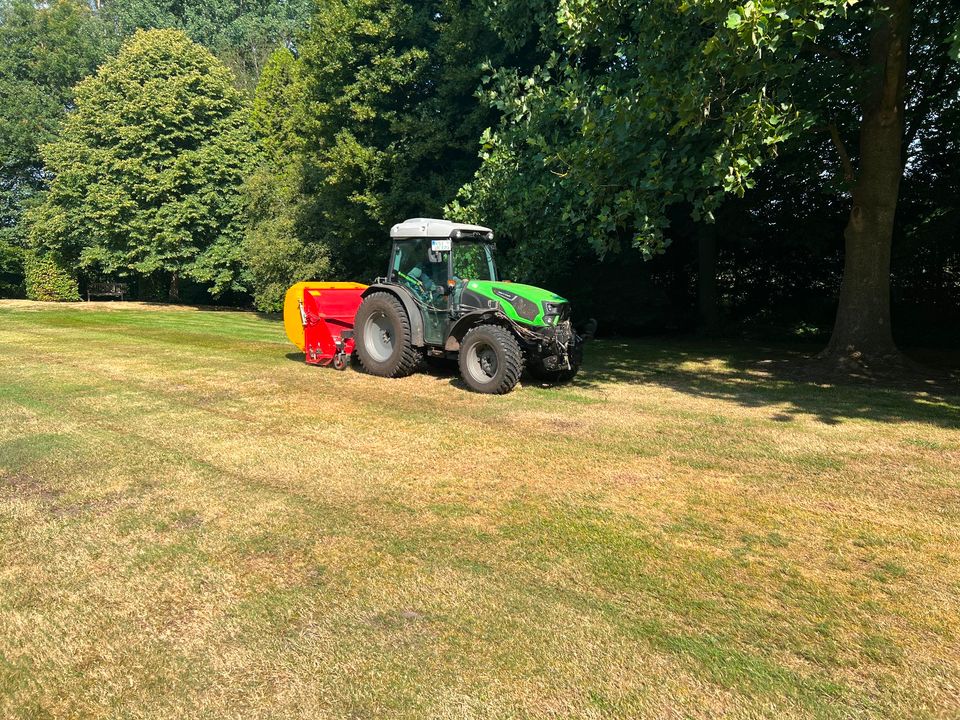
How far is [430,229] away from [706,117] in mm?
3930

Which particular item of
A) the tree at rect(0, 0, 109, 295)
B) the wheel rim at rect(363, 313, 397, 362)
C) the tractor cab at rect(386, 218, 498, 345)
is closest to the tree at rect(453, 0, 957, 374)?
the tractor cab at rect(386, 218, 498, 345)

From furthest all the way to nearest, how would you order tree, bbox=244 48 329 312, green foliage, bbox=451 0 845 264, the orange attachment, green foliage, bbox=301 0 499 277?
tree, bbox=244 48 329 312 < green foliage, bbox=301 0 499 277 < the orange attachment < green foliage, bbox=451 0 845 264

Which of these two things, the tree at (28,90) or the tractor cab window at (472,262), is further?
the tree at (28,90)

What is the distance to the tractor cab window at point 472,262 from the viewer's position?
9133 mm

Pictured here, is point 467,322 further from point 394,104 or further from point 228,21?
point 228,21

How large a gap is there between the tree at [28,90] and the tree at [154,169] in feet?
16.9

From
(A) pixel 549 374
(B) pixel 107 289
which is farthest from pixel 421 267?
(B) pixel 107 289

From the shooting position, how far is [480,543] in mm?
3939

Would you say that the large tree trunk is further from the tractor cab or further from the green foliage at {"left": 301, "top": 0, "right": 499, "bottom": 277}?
the green foliage at {"left": 301, "top": 0, "right": 499, "bottom": 277}

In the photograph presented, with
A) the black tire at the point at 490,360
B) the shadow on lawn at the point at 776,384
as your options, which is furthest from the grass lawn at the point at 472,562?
the black tire at the point at 490,360

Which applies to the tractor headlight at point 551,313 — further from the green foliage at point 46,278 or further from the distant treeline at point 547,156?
the green foliage at point 46,278

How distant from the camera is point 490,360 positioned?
8547 mm

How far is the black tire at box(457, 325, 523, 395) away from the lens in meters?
8.14

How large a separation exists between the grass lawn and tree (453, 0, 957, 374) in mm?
3574
